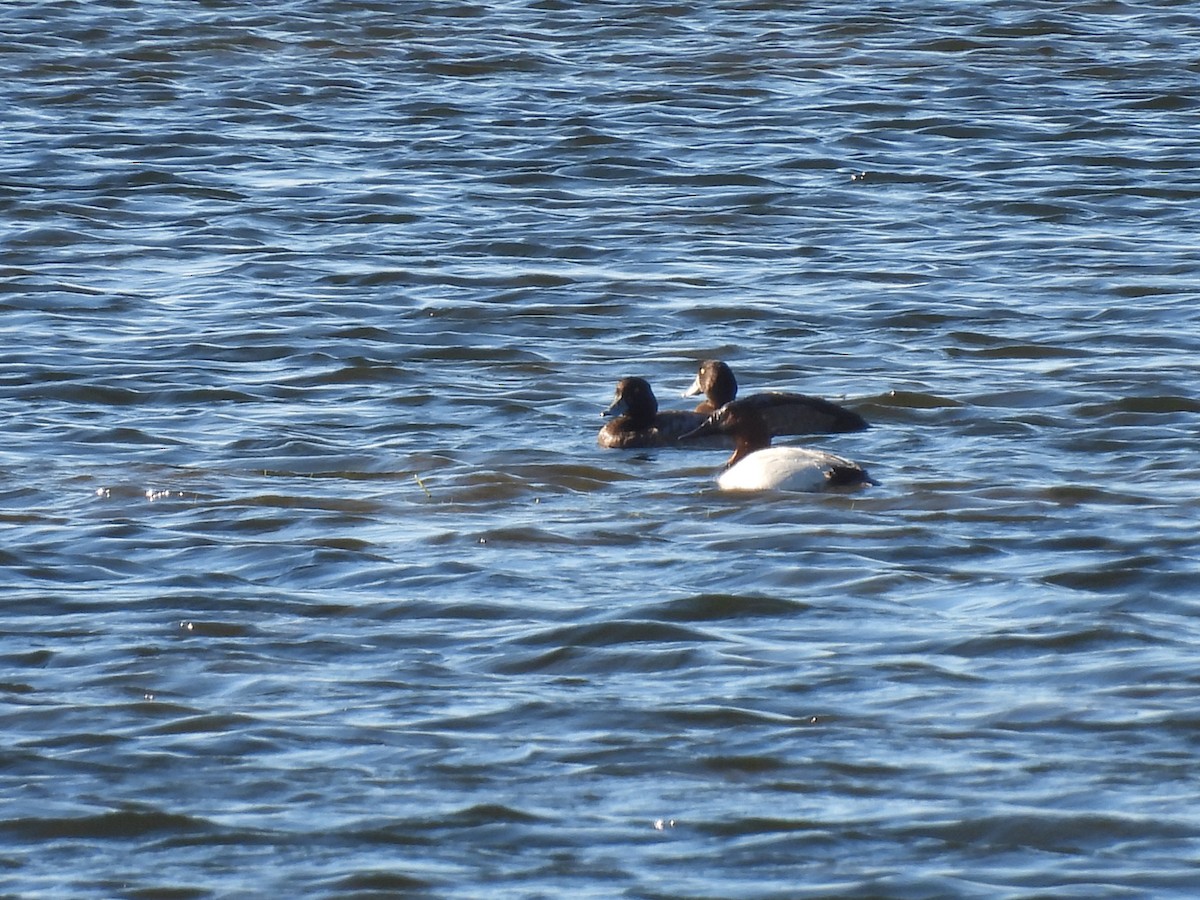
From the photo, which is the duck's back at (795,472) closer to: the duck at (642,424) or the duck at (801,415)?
the duck at (801,415)

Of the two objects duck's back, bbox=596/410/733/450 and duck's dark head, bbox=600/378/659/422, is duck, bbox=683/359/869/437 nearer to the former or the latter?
duck's back, bbox=596/410/733/450

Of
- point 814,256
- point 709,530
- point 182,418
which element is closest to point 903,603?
point 709,530

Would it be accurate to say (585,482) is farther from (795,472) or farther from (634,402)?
(795,472)

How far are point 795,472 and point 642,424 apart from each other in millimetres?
1412

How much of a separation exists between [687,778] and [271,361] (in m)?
6.81

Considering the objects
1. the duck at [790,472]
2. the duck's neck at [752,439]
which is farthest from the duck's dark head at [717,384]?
the duck at [790,472]

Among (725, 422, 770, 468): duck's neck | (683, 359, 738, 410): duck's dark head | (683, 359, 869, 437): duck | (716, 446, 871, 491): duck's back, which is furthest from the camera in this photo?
(683, 359, 738, 410): duck's dark head

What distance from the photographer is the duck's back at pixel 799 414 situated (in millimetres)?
11391

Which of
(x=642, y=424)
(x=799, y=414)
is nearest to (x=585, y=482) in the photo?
(x=642, y=424)

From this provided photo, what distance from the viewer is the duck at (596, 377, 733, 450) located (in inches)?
451

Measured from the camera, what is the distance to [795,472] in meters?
10.4

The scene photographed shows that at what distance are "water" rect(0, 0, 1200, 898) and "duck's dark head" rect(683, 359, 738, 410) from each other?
1.69 feet

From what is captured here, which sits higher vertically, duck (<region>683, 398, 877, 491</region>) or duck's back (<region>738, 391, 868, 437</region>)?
duck (<region>683, 398, 877, 491</region>)

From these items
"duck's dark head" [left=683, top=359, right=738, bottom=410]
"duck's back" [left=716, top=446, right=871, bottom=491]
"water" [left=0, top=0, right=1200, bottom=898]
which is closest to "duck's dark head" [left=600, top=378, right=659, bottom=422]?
"water" [left=0, top=0, right=1200, bottom=898]
